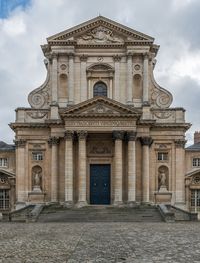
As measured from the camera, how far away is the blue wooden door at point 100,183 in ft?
159

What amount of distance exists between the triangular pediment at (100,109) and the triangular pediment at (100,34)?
287 inches

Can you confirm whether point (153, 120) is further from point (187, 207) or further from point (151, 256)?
point (151, 256)

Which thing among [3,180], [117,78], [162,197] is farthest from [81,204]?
[117,78]

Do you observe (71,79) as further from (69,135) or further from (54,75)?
(69,135)

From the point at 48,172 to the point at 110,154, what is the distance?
6.36 m

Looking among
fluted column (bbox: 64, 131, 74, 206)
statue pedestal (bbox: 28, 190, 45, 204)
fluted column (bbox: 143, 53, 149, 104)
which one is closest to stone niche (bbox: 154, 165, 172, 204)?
fluted column (bbox: 143, 53, 149, 104)

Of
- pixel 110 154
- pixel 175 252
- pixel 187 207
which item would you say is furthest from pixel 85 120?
pixel 175 252

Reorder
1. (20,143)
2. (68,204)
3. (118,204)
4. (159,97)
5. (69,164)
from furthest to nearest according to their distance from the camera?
(159,97) → (20,143) → (69,164) → (68,204) → (118,204)

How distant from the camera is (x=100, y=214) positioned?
40.1 m

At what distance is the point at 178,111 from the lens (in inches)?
1949

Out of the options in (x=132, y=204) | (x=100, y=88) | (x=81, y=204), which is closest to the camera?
(x=81, y=204)

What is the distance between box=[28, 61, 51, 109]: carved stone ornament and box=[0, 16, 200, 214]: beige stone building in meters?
0.10

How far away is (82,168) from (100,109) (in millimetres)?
5724

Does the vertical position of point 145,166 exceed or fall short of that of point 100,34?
it falls short
